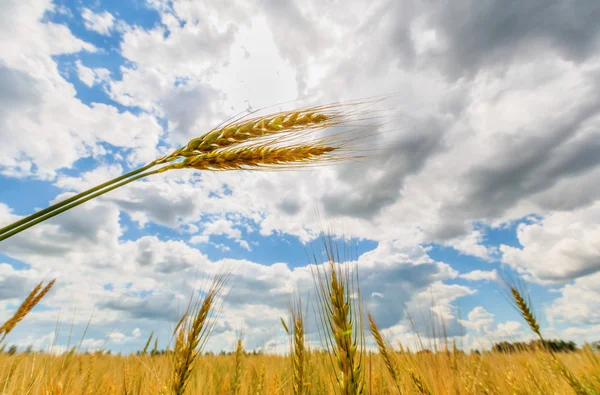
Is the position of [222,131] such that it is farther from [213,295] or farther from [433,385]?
[433,385]

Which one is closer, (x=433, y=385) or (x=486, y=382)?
(x=433, y=385)

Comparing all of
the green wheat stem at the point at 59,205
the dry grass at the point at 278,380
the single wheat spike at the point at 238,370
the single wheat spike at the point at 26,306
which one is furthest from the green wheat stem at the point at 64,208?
the single wheat spike at the point at 238,370

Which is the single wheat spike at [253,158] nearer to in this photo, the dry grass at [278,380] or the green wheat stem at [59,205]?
the green wheat stem at [59,205]

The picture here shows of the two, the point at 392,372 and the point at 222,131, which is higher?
the point at 222,131

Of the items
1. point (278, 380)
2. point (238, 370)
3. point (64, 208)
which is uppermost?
point (64, 208)

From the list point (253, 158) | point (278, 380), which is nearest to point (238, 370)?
point (278, 380)

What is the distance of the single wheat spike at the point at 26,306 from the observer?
2.72 m

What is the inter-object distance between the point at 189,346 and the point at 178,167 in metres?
Answer: 1.38

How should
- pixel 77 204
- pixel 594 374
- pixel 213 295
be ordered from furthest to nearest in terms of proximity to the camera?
pixel 594 374, pixel 213 295, pixel 77 204

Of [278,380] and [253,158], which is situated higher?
[253,158]

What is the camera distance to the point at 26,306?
Answer: 9.64ft

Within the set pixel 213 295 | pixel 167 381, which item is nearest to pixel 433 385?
pixel 213 295

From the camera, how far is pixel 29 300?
2967mm

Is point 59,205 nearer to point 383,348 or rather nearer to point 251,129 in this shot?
point 251,129
